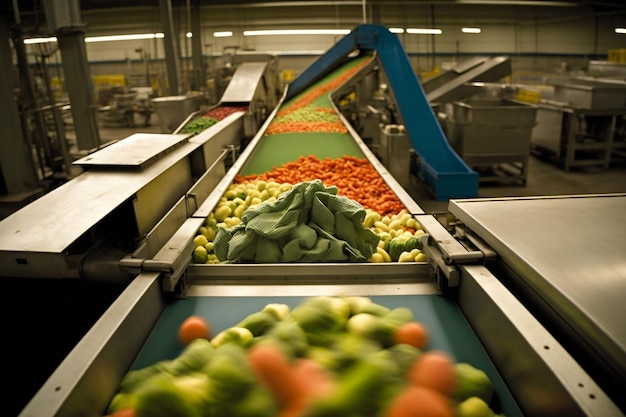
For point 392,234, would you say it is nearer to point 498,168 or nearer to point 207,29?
point 498,168

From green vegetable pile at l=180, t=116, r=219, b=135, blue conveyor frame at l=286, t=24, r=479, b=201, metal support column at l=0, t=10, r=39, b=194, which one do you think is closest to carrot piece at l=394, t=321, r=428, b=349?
blue conveyor frame at l=286, t=24, r=479, b=201

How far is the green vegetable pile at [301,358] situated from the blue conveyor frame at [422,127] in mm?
3826

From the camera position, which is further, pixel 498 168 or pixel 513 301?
pixel 498 168

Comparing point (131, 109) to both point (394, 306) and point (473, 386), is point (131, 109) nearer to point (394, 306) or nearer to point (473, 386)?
point (394, 306)

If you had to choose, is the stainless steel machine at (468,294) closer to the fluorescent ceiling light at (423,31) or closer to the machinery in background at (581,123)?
the machinery in background at (581,123)

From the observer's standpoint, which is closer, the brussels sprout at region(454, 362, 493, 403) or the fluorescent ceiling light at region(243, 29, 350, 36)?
the brussels sprout at region(454, 362, 493, 403)

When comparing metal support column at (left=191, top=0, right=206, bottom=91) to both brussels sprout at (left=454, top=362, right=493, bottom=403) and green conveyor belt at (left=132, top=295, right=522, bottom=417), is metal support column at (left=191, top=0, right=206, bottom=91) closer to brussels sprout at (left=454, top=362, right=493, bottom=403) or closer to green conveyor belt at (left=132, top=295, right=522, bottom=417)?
green conveyor belt at (left=132, top=295, right=522, bottom=417)

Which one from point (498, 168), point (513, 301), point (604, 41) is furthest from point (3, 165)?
point (604, 41)

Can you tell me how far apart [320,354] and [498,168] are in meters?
7.68

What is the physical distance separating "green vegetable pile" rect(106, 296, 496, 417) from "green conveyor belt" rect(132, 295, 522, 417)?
96mm

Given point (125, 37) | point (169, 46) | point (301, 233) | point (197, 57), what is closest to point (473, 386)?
point (301, 233)

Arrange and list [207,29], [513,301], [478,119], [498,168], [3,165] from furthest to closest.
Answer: [207,29], [498,168], [478,119], [3,165], [513,301]

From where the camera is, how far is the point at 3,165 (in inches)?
241

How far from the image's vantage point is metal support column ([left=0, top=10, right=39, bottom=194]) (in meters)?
6.00
